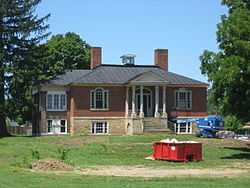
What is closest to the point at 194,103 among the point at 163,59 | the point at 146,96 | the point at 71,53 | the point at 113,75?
the point at 146,96

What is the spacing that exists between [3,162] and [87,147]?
11219mm

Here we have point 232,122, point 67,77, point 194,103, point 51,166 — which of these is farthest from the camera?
point 194,103

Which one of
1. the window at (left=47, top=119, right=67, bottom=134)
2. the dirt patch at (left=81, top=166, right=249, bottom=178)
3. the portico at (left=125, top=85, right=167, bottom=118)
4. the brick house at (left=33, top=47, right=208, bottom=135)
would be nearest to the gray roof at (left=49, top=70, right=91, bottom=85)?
the brick house at (left=33, top=47, right=208, bottom=135)

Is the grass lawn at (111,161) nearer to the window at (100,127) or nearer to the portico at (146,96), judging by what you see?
the portico at (146,96)

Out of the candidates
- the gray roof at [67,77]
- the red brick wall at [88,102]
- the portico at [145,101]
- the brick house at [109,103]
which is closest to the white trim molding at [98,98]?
the brick house at [109,103]

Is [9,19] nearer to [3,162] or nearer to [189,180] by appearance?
[3,162]

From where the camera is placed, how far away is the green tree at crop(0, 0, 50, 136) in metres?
52.0

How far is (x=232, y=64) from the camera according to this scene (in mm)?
31453

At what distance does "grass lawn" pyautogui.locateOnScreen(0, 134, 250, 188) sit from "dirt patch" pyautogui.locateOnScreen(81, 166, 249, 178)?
1.29 meters

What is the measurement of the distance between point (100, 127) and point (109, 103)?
2438 mm

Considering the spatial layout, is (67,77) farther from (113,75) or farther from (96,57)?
(113,75)

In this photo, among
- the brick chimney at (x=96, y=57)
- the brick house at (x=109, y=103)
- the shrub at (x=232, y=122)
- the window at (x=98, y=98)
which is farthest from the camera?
the brick chimney at (x=96, y=57)

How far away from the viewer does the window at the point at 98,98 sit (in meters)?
56.5

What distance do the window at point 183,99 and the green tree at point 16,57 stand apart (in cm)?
1408
